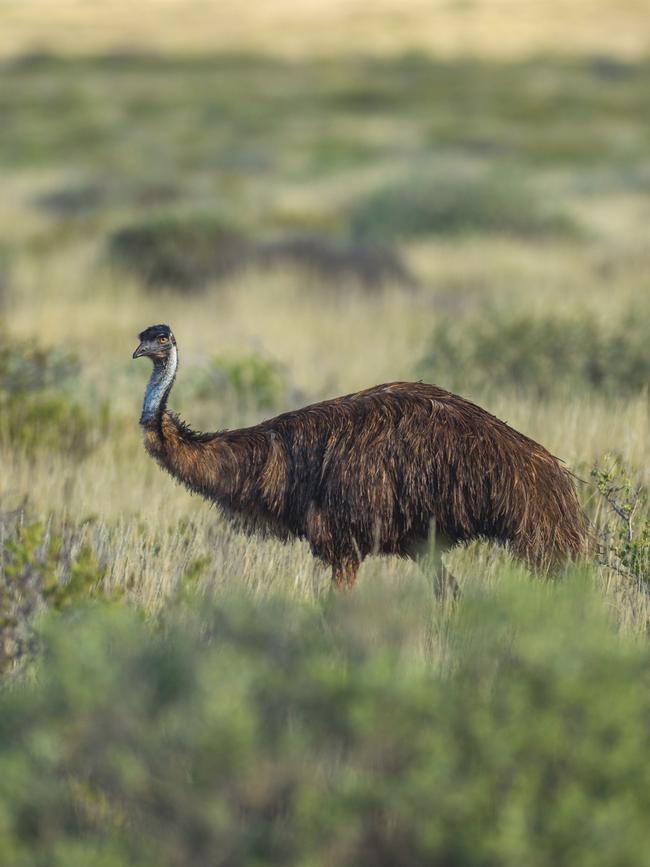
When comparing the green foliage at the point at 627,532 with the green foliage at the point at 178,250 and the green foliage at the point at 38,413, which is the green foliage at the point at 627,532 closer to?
the green foliage at the point at 38,413

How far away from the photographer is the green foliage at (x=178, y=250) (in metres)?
19.5

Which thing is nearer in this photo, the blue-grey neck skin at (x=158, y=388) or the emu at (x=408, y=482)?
the emu at (x=408, y=482)

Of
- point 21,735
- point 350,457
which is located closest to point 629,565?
point 350,457

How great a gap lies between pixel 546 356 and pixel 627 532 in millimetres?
5904

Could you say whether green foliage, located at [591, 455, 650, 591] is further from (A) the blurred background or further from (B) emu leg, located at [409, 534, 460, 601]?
(B) emu leg, located at [409, 534, 460, 601]

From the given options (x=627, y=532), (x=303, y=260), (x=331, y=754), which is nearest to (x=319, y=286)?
(x=303, y=260)

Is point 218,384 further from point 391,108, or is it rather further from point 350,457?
point 391,108

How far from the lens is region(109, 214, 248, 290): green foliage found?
19469mm

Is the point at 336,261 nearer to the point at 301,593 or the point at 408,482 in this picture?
the point at 301,593

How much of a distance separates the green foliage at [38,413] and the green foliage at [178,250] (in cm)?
922

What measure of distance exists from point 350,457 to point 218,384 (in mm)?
6100

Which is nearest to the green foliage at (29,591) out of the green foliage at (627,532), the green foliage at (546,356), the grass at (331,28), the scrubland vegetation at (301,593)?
the scrubland vegetation at (301,593)

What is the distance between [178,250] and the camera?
774 inches

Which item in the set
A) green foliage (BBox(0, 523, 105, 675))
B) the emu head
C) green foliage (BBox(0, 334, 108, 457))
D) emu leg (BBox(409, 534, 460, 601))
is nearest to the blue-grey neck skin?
the emu head
